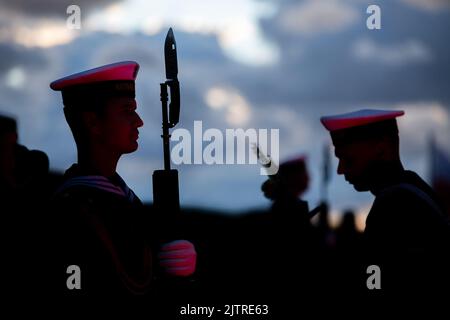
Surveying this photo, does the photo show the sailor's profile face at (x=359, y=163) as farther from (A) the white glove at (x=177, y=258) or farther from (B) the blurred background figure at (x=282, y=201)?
(B) the blurred background figure at (x=282, y=201)

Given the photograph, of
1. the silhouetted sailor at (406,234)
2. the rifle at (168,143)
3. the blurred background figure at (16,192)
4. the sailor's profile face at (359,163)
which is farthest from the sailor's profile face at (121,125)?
the silhouetted sailor at (406,234)

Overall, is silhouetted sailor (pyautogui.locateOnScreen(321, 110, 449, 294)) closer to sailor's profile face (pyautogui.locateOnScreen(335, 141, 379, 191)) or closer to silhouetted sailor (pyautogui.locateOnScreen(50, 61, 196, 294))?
sailor's profile face (pyautogui.locateOnScreen(335, 141, 379, 191))

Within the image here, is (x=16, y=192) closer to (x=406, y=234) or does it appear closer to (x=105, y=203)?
(x=105, y=203)

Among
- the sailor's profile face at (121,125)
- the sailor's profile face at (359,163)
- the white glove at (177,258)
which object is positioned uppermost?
the sailor's profile face at (121,125)

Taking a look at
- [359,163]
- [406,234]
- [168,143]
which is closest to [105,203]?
[168,143]

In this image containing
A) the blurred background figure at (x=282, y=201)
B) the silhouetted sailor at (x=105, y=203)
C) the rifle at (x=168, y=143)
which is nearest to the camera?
the silhouetted sailor at (x=105, y=203)

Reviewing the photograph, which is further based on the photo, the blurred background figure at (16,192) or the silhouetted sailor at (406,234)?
the blurred background figure at (16,192)

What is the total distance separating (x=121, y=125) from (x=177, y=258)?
0.84 meters

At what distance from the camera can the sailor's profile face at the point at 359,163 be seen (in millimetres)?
5258

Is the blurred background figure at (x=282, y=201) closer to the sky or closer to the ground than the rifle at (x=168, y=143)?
closer to the ground

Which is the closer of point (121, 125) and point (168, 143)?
point (121, 125)

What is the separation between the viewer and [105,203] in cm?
444

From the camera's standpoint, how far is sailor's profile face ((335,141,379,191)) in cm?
526

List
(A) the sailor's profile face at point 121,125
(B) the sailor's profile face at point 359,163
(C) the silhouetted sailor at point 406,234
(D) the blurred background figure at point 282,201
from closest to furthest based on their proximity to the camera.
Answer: (A) the sailor's profile face at point 121,125 < (C) the silhouetted sailor at point 406,234 < (B) the sailor's profile face at point 359,163 < (D) the blurred background figure at point 282,201
